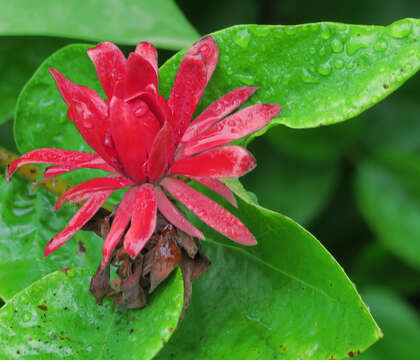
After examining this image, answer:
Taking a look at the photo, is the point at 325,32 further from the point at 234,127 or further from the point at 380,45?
the point at 234,127

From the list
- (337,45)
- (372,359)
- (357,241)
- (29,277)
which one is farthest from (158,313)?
(357,241)

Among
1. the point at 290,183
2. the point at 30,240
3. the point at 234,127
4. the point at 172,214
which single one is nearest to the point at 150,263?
the point at 172,214

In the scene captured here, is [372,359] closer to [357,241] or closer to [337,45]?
[357,241]

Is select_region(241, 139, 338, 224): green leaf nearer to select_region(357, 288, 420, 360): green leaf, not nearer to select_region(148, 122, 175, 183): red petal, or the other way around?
select_region(357, 288, 420, 360): green leaf

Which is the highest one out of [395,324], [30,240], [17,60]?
[17,60]

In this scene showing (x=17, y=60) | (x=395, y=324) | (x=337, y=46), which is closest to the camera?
(x=337, y=46)

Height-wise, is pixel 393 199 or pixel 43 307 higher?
pixel 43 307
